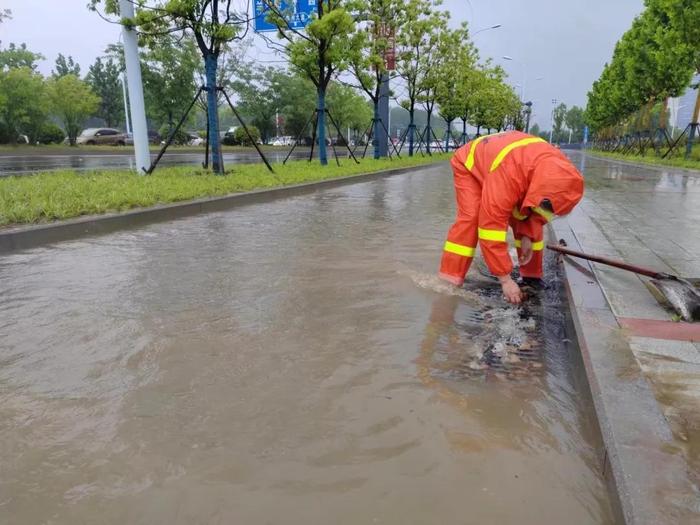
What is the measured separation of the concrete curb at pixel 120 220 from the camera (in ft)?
17.3

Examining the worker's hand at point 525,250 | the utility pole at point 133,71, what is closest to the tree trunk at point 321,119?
the utility pole at point 133,71

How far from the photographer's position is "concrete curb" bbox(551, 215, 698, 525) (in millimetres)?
1566

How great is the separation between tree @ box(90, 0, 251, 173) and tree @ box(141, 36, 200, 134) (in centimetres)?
1877

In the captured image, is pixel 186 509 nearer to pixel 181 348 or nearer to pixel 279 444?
pixel 279 444

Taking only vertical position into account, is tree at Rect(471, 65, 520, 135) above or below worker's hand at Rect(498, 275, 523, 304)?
above

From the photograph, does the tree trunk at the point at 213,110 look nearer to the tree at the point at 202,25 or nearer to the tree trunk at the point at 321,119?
the tree at the point at 202,25

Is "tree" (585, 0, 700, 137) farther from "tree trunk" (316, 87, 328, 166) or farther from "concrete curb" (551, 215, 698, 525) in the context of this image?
"concrete curb" (551, 215, 698, 525)

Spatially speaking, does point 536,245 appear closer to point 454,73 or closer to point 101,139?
point 454,73

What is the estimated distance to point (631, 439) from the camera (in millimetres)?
1863

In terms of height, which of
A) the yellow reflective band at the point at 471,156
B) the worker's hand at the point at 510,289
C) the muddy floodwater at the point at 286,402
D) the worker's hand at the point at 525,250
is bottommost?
the muddy floodwater at the point at 286,402

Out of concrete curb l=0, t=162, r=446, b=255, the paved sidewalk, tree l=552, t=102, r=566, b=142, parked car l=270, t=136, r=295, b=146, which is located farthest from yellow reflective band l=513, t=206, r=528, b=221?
tree l=552, t=102, r=566, b=142

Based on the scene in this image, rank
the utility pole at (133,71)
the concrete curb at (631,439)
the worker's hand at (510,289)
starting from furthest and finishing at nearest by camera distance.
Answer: the utility pole at (133,71)
the worker's hand at (510,289)
the concrete curb at (631,439)

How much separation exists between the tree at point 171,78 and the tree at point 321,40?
1599cm

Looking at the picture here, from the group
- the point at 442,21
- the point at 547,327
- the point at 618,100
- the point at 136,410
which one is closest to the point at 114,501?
the point at 136,410
